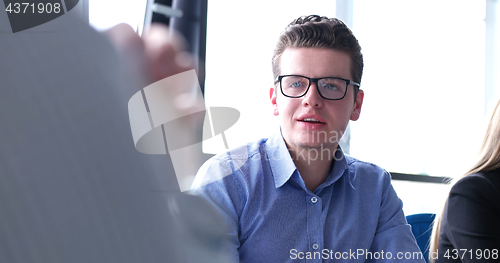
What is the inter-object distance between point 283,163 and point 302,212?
124 millimetres

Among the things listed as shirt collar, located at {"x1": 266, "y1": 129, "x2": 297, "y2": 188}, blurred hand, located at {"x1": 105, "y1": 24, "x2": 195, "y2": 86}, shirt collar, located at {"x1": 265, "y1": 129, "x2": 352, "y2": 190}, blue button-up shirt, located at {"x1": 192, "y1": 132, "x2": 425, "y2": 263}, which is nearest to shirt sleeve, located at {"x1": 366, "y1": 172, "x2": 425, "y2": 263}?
blue button-up shirt, located at {"x1": 192, "y1": 132, "x2": 425, "y2": 263}

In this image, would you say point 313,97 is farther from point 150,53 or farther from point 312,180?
point 150,53

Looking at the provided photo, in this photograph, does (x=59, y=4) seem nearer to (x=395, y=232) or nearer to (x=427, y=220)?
(x=395, y=232)

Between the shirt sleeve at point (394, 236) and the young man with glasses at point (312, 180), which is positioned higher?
the young man with glasses at point (312, 180)

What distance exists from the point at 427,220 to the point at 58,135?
5.15 ft

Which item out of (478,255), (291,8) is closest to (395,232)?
(478,255)

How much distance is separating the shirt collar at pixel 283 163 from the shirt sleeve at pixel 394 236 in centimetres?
13

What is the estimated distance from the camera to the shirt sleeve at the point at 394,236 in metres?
0.98

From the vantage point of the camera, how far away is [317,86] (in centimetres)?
98

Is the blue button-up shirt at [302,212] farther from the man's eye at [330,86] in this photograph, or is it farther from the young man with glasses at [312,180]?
the man's eye at [330,86]

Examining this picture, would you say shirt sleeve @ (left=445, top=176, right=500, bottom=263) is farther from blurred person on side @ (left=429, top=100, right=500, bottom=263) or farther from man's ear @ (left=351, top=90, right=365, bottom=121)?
man's ear @ (left=351, top=90, right=365, bottom=121)

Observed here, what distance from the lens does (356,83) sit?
3.48 feet

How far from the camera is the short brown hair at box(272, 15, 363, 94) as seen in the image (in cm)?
102

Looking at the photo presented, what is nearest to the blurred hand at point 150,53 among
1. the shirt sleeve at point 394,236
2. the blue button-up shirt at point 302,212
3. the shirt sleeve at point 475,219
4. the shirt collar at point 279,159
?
the blue button-up shirt at point 302,212
